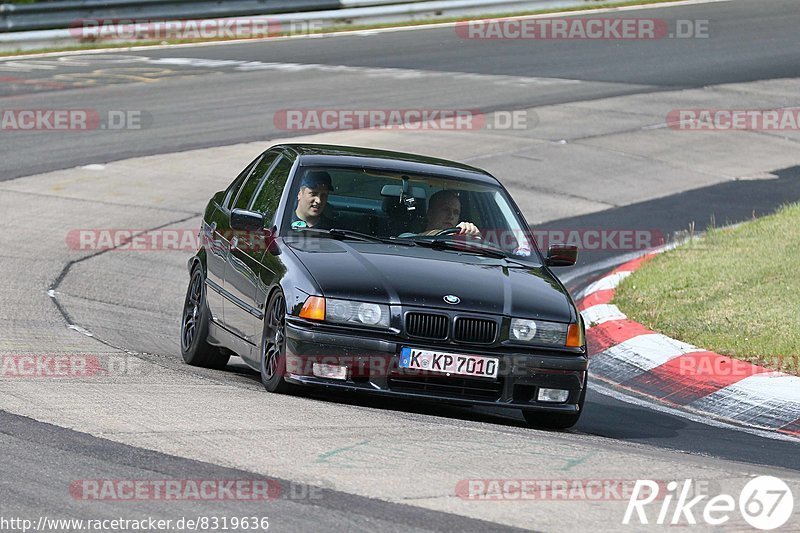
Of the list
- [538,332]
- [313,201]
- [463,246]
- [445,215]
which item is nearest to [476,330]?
[538,332]

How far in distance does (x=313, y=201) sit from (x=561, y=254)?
1580 mm

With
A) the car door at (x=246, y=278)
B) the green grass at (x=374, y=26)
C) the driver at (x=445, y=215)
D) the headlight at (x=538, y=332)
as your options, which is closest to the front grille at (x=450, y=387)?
the headlight at (x=538, y=332)

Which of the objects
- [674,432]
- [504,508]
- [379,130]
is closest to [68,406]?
[504,508]

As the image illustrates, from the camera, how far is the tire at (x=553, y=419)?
820 centimetres

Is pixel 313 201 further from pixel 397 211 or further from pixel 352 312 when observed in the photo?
pixel 352 312

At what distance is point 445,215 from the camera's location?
9047 mm

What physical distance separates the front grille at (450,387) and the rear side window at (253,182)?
95.8 inches

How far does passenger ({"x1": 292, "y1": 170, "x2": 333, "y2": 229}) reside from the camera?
8875 mm

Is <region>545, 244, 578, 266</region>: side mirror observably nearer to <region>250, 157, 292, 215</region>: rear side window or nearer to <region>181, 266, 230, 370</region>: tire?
<region>250, 157, 292, 215</region>: rear side window

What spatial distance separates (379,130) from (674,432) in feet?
42.1

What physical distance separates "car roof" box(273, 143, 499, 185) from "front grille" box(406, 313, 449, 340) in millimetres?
1588

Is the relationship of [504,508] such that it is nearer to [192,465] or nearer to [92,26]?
[192,465]

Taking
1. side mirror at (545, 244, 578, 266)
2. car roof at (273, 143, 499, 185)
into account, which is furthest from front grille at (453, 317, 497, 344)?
car roof at (273, 143, 499, 185)

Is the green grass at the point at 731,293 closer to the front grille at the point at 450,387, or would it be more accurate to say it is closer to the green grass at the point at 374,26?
the front grille at the point at 450,387
